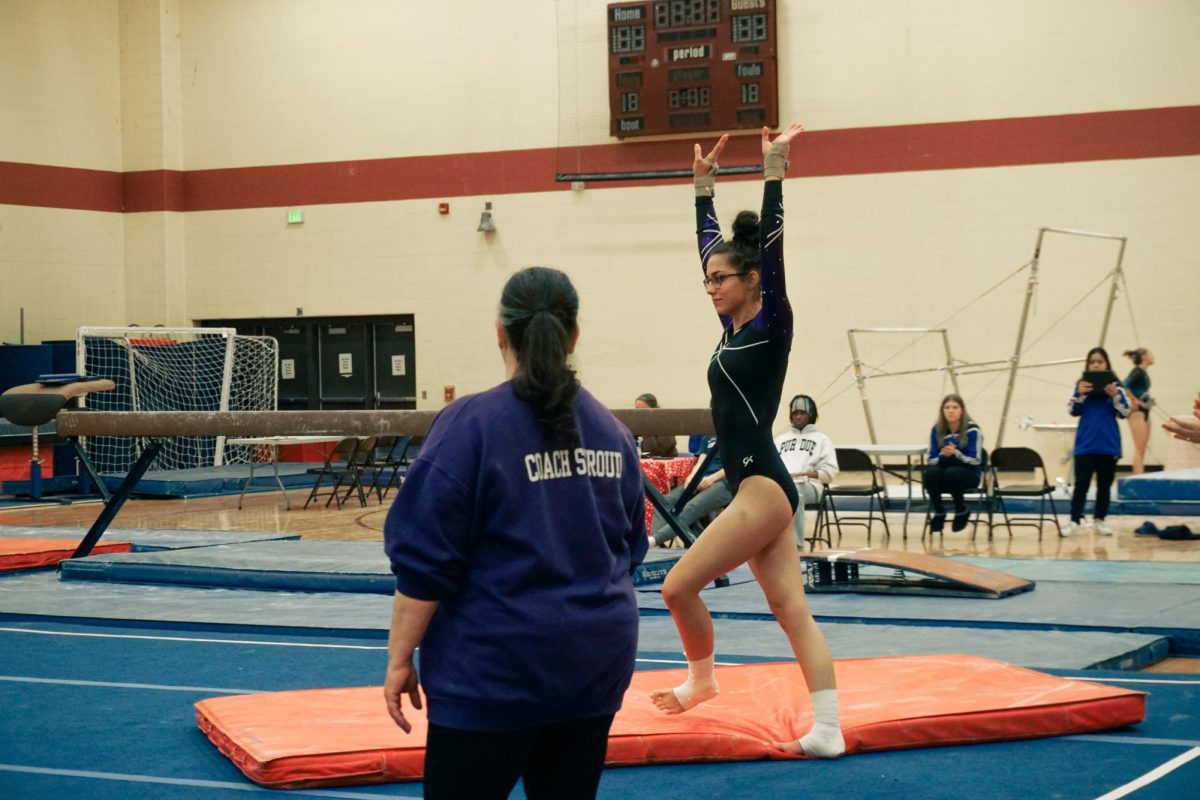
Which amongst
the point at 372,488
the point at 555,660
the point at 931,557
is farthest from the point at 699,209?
the point at 372,488

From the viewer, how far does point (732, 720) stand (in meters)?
4.05

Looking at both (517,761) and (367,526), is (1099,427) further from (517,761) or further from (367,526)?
(517,761)

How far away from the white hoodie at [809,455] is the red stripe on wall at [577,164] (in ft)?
19.5

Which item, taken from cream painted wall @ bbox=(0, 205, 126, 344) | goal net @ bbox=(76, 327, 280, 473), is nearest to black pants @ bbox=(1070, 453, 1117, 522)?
goal net @ bbox=(76, 327, 280, 473)

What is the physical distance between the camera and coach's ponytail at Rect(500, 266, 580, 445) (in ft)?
7.24

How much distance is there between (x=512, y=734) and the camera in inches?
85.1

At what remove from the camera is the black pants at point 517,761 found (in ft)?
7.02

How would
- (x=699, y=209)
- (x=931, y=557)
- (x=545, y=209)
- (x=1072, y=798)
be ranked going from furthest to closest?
(x=545, y=209)
(x=931, y=557)
(x=699, y=209)
(x=1072, y=798)

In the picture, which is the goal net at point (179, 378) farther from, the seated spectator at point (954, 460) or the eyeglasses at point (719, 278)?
the eyeglasses at point (719, 278)

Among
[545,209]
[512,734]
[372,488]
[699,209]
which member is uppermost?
[545,209]

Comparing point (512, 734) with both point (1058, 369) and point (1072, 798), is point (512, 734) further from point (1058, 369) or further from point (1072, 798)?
point (1058, 369)

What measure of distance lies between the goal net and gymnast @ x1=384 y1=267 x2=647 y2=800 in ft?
47.6

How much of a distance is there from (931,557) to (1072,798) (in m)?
3.71

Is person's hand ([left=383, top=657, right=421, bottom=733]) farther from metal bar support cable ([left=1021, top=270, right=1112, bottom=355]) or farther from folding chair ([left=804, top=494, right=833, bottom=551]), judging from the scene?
metal bar support cable ([left=1021, top=270, right=1112, bottom=355])
